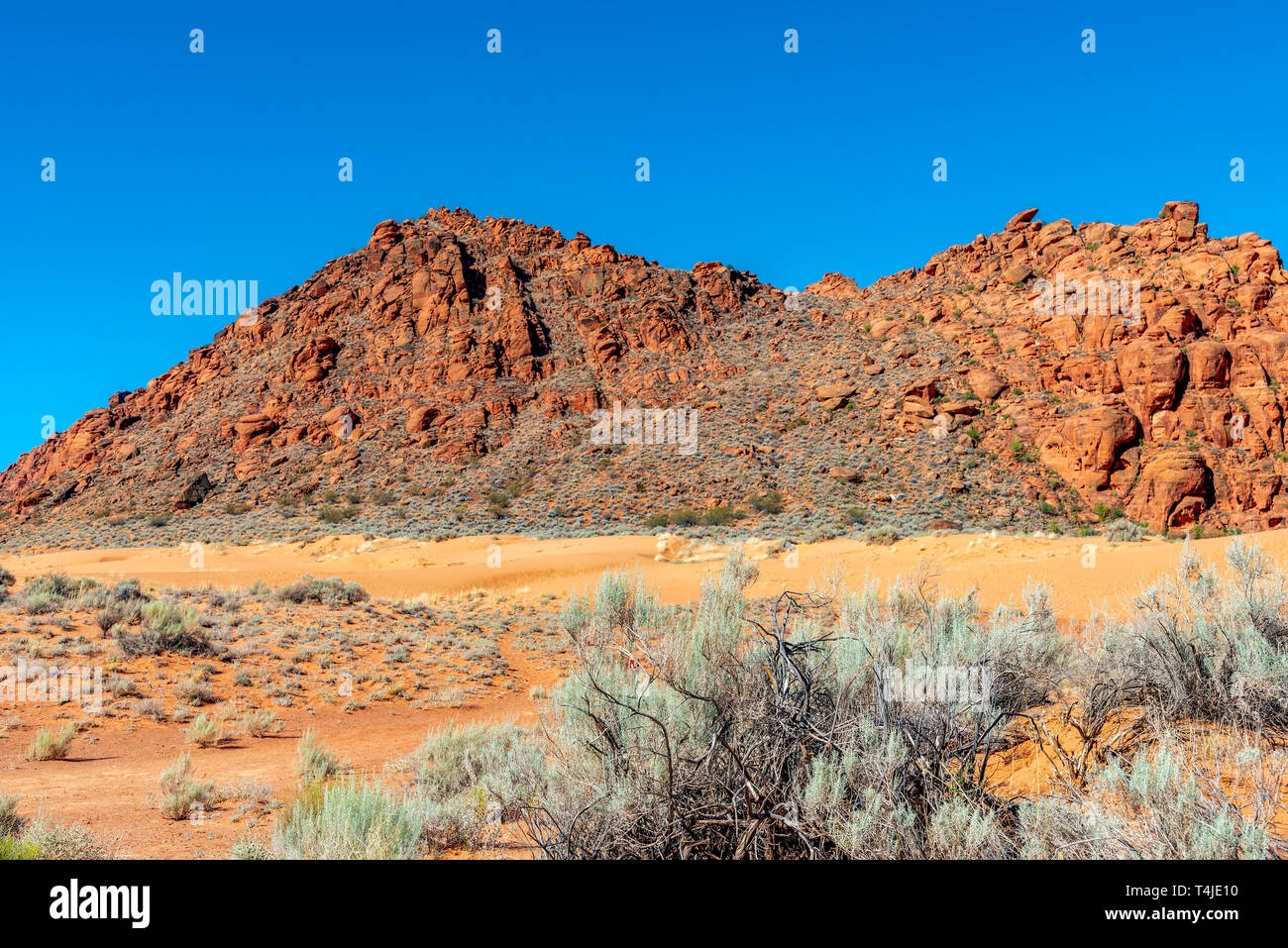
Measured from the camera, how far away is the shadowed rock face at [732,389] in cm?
3462

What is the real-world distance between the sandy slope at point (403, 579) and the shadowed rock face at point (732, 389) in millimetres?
8507

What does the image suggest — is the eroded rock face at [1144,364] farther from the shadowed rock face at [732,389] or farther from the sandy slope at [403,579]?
the sandy slope at [403,579]

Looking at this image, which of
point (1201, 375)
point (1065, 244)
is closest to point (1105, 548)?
point (1201, 375)

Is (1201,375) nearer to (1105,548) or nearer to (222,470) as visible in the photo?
(1105,548)

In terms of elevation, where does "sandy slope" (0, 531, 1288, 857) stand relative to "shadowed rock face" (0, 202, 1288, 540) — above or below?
below

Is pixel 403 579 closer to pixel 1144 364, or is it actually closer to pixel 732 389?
pixel 732 389

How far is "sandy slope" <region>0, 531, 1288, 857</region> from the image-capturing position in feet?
18.5

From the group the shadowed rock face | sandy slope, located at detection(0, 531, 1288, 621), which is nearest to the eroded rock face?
the shadowed rock face

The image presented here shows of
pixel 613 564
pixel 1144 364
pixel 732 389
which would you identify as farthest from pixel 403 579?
pixel 1144 364

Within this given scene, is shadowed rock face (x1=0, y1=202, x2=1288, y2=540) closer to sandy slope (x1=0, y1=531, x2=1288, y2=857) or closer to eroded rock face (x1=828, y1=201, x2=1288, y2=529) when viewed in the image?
eroded rock face (x1=828, y1=201, x2=1288, y2=529)

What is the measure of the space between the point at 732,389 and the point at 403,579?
32.3 meters

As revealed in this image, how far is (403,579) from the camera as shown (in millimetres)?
21125

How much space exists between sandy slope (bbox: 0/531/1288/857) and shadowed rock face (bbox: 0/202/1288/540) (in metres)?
8.51

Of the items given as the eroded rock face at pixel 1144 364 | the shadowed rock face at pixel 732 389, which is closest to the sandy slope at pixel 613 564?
the shadowed rock face at pixel 732 389
